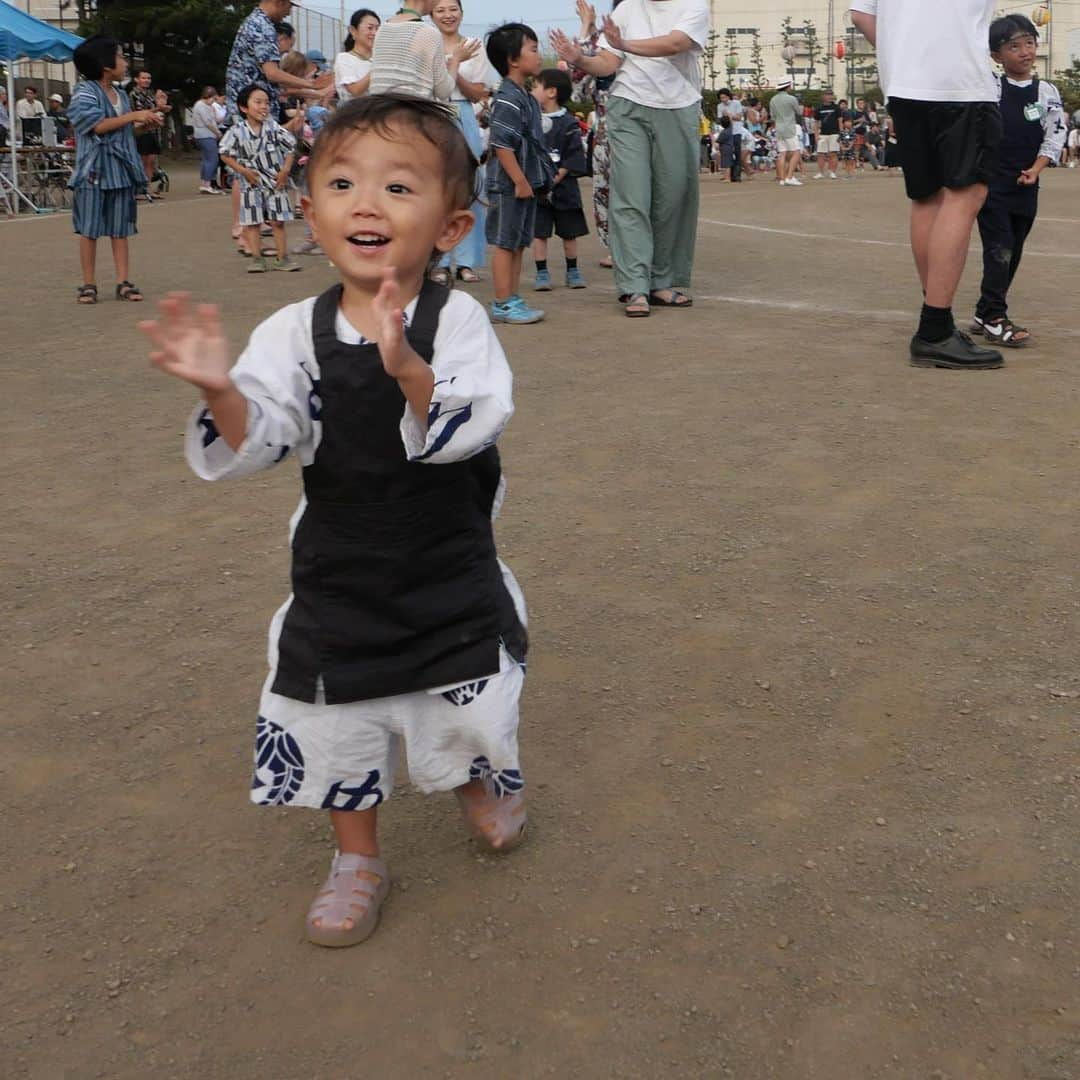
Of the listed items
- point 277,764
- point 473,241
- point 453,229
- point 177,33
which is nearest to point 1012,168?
point 473,241

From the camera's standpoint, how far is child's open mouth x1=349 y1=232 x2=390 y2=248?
1.91 metres

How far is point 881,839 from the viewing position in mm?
2191

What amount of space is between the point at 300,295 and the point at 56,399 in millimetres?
2735

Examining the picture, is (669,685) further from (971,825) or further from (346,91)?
(346,91)

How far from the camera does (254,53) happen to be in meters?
9.18

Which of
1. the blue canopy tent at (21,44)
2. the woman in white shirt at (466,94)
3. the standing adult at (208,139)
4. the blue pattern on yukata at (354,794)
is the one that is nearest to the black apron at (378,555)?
the blue pattern on yukata at (354,794)

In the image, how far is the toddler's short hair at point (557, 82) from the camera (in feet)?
29.0

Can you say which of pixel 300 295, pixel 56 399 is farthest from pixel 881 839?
pixel 300 295

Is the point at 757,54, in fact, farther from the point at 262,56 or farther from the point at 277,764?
the point at 277,764

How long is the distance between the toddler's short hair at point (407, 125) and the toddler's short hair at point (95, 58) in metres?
6.20

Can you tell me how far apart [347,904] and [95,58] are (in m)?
6.73

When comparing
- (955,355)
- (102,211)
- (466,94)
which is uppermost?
(466,94)

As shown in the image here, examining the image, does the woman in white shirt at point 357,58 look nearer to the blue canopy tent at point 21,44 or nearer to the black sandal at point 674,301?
the black sandal at point 674,301

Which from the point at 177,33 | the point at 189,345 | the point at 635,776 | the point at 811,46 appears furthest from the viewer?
the point at 811,46
